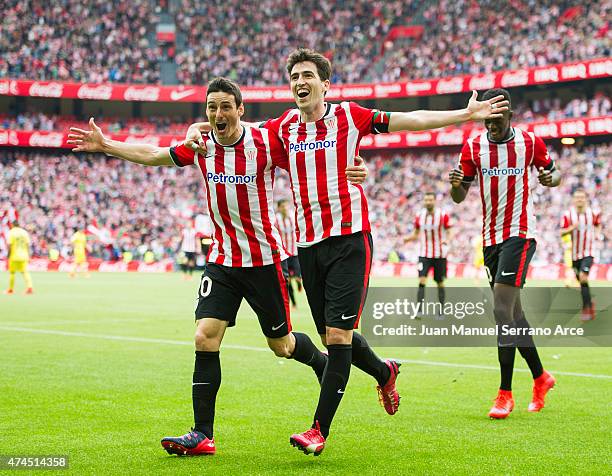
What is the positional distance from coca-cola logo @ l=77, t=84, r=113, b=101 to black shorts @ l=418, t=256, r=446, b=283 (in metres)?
35.2

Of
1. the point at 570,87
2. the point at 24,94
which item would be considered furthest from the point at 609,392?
the point at 24,94

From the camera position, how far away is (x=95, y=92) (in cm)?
4862

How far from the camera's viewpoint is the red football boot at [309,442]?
5195 mm

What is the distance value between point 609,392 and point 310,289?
3.46 metres

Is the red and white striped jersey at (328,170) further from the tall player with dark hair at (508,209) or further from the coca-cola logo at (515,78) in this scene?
the coca-cola logo at (515,78)

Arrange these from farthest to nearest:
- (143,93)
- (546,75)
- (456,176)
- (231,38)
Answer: (231,38) → (143,93) → (546,75) → (456,176)

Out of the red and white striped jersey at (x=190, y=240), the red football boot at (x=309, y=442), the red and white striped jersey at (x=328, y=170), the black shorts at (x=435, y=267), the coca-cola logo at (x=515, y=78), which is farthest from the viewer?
the coca-cola logo at (x=515, y=78)

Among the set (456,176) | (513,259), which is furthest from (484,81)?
(456,176)

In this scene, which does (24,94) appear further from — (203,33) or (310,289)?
(310,289)

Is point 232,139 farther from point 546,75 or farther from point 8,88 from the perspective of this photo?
point 8,88

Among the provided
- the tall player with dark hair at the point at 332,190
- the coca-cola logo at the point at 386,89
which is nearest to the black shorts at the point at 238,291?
the tall player with dark hair at the point at 332,190

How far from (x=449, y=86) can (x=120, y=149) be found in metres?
38.9

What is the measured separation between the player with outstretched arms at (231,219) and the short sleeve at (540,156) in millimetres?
2453

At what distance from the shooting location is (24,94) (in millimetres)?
47750
